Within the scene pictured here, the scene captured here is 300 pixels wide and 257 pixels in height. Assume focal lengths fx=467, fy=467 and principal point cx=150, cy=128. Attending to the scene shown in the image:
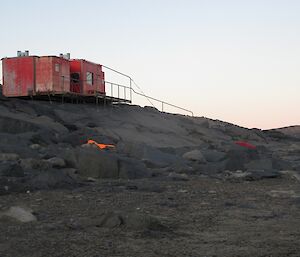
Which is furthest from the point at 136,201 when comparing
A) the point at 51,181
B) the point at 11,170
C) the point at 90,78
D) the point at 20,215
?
the point at 90,78

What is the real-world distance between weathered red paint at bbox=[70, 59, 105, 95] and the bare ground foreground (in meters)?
8.37

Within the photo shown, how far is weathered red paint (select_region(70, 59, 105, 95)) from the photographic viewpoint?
3070 centimetres

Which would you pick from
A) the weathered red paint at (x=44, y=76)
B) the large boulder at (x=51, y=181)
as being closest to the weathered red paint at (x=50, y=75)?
the weathered red paint at (x=44, y=76)

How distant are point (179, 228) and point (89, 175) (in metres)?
6.37

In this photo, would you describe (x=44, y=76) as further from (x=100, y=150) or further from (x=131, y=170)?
(x=131, y=170)

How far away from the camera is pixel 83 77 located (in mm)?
30766

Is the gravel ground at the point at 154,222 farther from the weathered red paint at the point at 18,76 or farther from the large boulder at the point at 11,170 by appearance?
the weathered red paint at the point at 18,76

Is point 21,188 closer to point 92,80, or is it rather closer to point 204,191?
point 204,191

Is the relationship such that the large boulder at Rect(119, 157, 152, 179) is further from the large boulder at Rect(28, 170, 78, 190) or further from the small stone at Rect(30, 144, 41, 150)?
the small stone at Rect(30, 144, 41, 150)

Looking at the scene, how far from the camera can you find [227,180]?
13.7 meters

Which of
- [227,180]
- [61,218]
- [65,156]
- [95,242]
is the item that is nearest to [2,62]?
[65,156]

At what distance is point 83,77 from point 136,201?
2207 cm

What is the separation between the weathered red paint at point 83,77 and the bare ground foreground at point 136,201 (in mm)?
8373

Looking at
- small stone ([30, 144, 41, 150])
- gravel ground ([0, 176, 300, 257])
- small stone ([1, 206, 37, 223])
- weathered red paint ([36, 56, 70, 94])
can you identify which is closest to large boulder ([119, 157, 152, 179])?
gravel ground ([0, 176, 300, 257])
